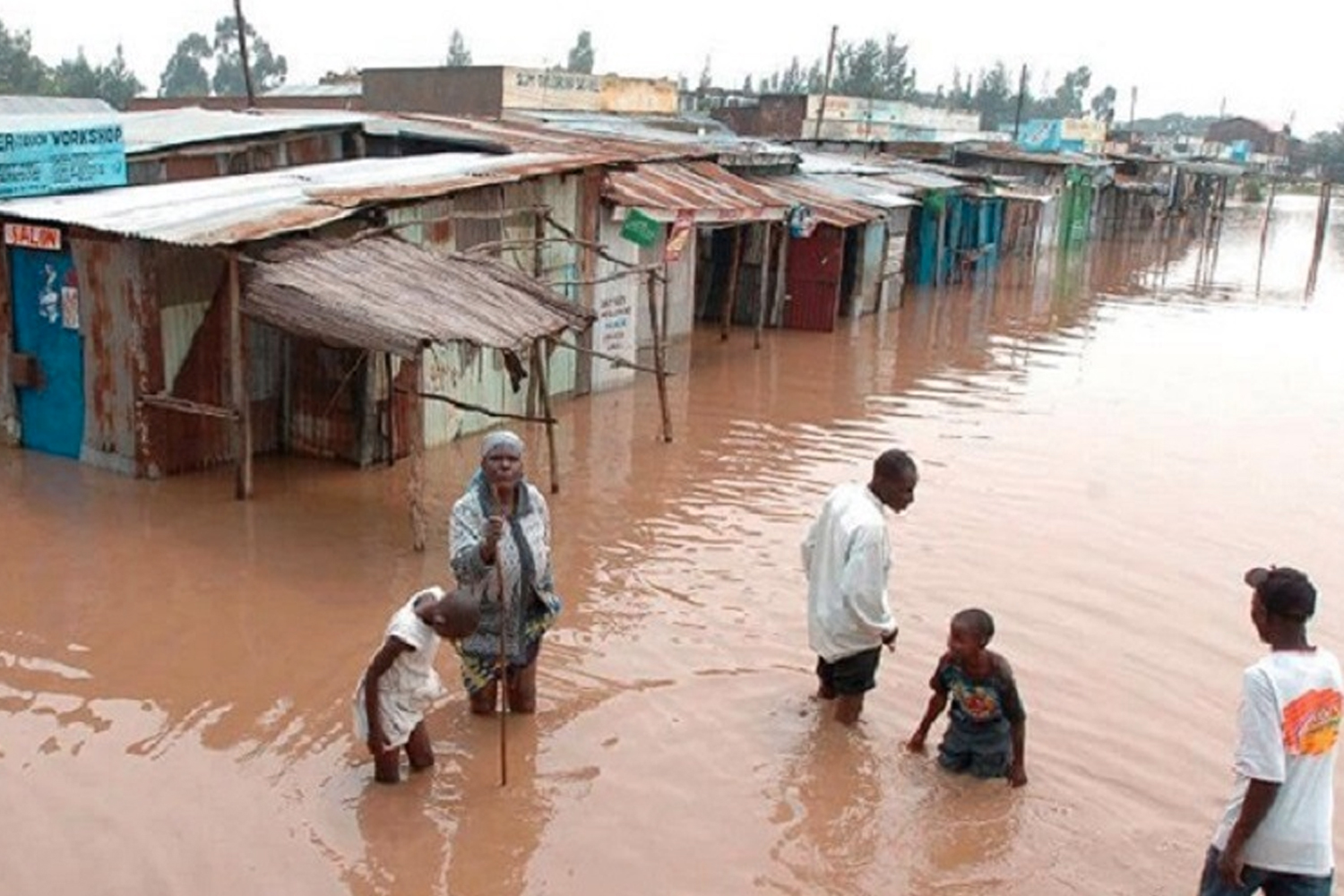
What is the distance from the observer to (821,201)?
19.5m

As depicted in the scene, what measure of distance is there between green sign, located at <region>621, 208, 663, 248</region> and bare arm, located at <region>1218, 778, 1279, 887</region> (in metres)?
10.4

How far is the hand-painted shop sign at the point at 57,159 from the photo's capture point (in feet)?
34.4

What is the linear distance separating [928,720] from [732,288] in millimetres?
13105

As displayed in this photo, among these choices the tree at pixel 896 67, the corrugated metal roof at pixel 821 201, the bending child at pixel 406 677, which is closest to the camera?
the bending child at pixel 406 677

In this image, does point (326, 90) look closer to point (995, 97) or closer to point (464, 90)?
point (464, 90)

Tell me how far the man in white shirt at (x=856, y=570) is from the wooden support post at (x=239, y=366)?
4.93 metres

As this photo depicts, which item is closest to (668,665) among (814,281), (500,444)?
(500,444)

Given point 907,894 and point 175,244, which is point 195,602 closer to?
point 175,244

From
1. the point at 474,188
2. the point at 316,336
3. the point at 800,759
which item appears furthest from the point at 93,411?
the point at 800,759

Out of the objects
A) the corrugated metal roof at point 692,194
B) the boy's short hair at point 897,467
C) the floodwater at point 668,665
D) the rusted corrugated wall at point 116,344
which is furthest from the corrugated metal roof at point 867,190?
the boy's short hair at point 897,467

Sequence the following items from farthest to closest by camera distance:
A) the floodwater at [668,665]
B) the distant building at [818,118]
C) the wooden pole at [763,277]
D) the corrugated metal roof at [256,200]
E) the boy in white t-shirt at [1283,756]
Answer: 1. the distant building at [818,118]
2. the wooden pole at [763,277]
3. the corrugated metal roof at [256,200]
4. the floodwater at [668,665]
5. the boy in white t-shirt at [1283,756]

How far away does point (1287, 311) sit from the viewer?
85.0 ft

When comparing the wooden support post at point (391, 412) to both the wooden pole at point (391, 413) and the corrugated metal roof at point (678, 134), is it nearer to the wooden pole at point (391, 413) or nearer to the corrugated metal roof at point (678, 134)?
the wooden pole at point (391, 413)

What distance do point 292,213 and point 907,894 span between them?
6.95 m
